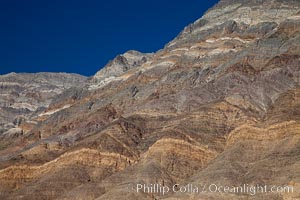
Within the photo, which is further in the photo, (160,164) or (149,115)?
(149,115)

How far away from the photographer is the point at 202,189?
71.5 meters

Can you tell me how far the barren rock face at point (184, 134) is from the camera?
76188mm

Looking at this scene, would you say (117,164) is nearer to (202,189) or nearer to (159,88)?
(202,189)

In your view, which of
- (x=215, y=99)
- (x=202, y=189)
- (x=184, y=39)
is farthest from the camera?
(x=184, y=39)

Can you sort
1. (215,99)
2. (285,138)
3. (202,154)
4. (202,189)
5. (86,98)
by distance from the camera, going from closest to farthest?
1. (202,189)
2. (285,138)
3. (202,154)
4. (215,99)
5. (86,98)

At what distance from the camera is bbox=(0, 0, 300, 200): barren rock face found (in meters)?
76.2

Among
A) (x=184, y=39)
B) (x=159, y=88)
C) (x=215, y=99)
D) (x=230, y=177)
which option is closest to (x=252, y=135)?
(x=230, y=177)

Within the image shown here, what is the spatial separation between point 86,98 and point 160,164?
63.1 meters

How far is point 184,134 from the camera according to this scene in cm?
8869

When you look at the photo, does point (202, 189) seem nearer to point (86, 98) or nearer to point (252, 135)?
point (252, 135)

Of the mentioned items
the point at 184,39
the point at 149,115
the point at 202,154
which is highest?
the point at 184,39

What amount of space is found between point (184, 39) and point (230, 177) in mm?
89153

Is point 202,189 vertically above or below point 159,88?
below

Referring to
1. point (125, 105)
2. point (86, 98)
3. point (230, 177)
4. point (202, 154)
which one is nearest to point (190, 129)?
point (202, 154)
